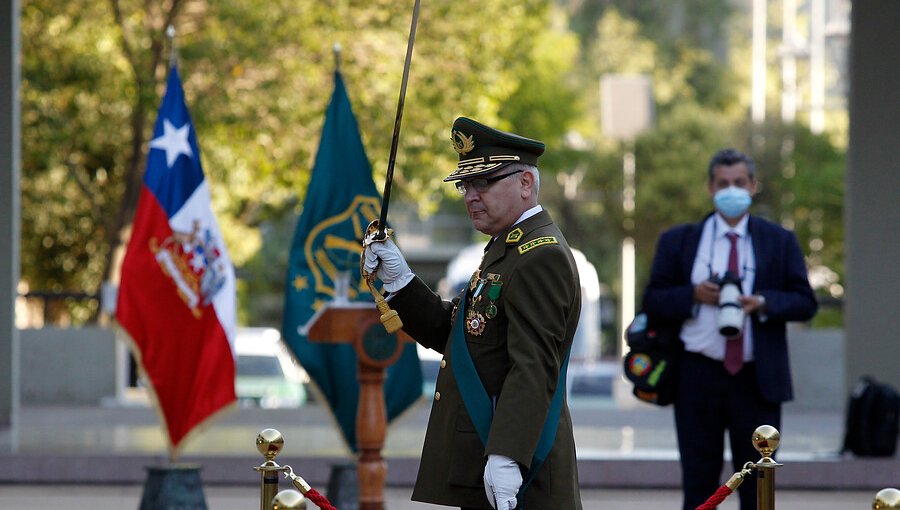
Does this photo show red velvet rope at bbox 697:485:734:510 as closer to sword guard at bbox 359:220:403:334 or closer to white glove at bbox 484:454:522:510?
white glove at bbox 484:454:522:510

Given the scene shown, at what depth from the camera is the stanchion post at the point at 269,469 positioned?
5.17 metres

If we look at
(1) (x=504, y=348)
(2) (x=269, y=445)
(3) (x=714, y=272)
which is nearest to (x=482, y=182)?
(1) (x=504, y=348)

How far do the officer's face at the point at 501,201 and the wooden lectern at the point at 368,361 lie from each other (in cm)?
309

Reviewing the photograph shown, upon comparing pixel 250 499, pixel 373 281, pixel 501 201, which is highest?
pixel 501 201

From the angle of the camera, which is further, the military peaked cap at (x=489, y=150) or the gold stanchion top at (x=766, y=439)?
the gold stanchion top at (x=766, y=439)

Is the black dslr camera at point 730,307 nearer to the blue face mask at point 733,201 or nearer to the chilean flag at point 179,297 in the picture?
the blue face mask at point 733,201

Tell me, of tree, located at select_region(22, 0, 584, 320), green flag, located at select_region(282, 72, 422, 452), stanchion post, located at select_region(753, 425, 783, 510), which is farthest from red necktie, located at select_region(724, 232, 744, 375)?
tree, located at select_region(22, 0, 584, 320)

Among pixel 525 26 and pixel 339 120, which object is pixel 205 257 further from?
pixel 525 26

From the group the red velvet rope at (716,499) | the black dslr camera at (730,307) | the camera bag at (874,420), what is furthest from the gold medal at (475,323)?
the camera bag at (874,420)

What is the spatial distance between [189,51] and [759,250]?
12.7 metres

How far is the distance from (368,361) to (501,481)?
3.64 m

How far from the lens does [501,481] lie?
4277 mm

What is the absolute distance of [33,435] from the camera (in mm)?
12945

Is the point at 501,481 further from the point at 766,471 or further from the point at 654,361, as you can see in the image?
the point at 654,361
